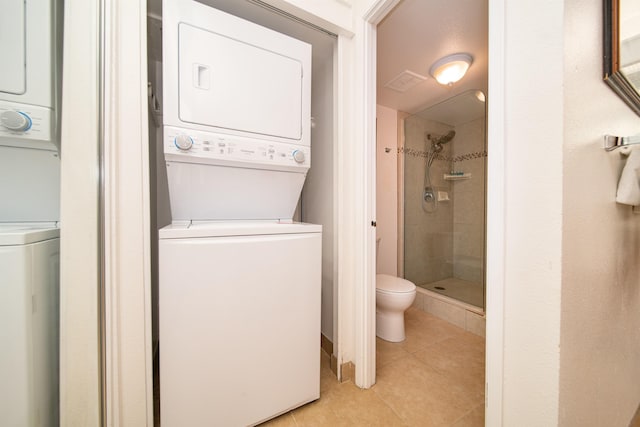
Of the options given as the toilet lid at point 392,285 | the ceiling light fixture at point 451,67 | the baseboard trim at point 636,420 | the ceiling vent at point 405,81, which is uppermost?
the ceiling vent at point 405,81

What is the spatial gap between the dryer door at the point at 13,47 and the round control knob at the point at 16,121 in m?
0.08

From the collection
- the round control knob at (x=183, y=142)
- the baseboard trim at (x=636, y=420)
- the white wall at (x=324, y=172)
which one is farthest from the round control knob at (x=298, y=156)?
the baseboard trim at (x=636, y=420)

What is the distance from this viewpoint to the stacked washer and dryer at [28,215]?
65 cm

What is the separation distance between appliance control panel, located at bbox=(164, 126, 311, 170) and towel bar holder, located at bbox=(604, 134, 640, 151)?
45.6 inches

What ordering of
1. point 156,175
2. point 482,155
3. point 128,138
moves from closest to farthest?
point 128,138 < point 156,175 < point 482,155

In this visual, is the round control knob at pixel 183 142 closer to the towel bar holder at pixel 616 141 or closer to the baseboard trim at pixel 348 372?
the baseboard trim at pixel 348 372

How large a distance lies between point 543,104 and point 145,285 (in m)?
1.47

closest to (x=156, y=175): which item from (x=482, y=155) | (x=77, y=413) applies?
(x=77, y=413)

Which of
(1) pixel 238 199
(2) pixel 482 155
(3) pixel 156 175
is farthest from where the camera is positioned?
(2) pixel 482 155

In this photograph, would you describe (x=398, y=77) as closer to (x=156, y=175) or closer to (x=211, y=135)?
(x=211, y=135)

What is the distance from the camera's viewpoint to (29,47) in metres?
0.73

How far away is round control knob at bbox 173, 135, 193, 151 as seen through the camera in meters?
0.88

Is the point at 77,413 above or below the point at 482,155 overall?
below

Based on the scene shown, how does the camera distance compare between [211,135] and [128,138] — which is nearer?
[128,138]
